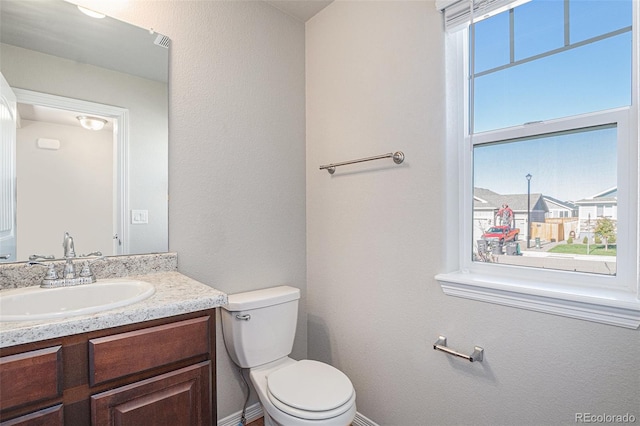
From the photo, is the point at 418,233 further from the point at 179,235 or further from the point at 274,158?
the point at 179,235

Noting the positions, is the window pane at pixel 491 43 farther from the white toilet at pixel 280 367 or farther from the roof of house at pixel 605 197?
the white toilet at pixel 280 367

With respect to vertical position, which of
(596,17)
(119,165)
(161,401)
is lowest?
(161,401)

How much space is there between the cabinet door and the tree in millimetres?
1441

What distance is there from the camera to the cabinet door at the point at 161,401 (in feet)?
3.13

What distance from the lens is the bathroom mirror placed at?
50.5 inches

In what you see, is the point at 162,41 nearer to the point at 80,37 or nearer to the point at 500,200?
the point at 80,37

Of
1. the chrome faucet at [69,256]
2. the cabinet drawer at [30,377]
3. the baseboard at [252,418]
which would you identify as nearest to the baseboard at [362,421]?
the baseboard at [252,418]

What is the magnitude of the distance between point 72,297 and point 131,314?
439 mm

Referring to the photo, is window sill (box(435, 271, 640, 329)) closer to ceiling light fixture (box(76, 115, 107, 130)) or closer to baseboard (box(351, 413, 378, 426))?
baseboard (box(351, 413, 378, 426))

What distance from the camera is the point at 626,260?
1.07 meters

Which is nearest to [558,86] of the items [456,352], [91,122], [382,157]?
[382,157]

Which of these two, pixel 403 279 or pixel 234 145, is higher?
pixel 234 145

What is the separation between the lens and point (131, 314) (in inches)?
38.2

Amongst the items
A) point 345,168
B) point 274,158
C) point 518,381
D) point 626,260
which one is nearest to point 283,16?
point 274,158
